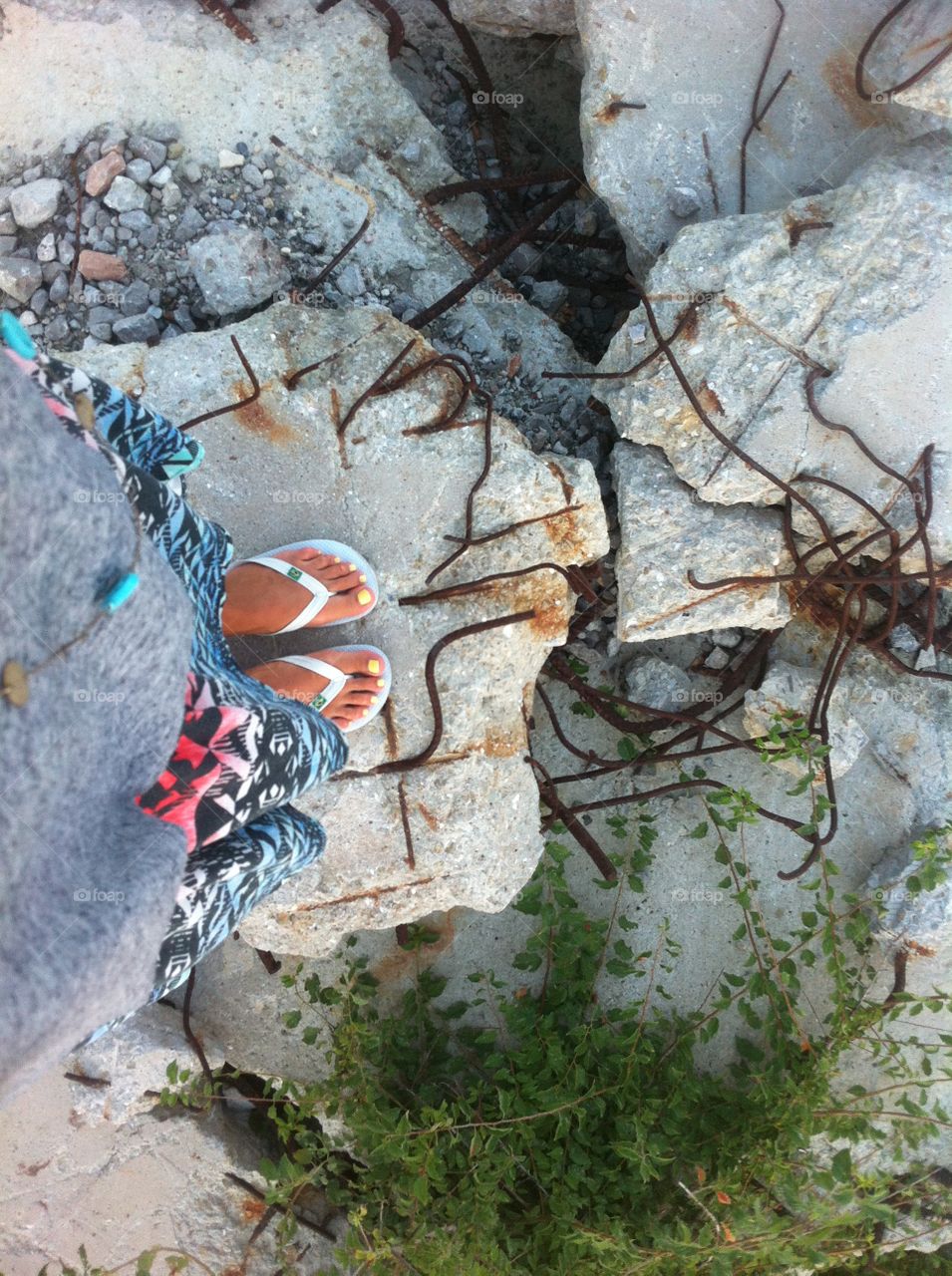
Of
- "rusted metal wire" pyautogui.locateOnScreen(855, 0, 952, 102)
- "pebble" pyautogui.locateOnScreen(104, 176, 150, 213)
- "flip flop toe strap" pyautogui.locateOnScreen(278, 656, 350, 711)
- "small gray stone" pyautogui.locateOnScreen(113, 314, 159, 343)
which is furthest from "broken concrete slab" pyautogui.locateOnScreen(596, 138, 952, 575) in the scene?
"pebble" pyautogui.locateOnScreen(104, 176, 150, 213)

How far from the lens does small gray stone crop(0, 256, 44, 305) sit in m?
2.77

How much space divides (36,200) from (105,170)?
0.22 meters

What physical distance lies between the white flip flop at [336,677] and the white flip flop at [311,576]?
28 mm

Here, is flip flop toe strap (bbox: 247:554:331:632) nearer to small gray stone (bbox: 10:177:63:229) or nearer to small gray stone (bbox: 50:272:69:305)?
small gray stone (bbox: 50:272:69:305)

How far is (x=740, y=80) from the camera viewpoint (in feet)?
9.08

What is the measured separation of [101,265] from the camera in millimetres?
2742

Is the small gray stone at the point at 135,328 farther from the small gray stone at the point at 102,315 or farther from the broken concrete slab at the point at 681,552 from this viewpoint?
the broken concrete slab at the point at 681,552
